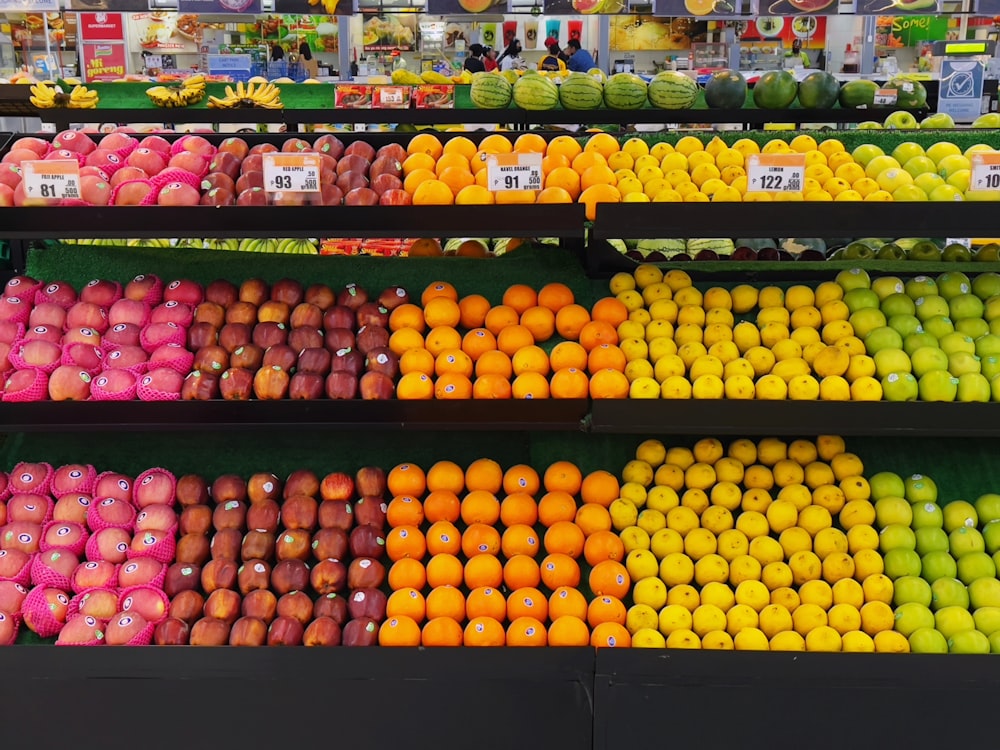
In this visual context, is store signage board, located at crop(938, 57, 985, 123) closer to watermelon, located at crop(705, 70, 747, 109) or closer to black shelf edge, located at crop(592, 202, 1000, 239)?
watermelon, located at crop(705, 70, 747, 109)

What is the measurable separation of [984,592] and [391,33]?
30.7 feet

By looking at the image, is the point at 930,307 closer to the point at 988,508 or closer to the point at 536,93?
the point at 988,508

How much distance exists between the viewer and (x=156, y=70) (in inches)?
398

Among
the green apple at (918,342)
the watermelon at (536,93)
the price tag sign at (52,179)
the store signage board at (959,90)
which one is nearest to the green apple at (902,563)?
the green apple at (918,342)

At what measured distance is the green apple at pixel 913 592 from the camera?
228cm

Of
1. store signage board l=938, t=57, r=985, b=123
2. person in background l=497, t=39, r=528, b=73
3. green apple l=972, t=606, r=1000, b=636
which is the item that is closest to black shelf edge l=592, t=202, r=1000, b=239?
green apple l=972, t=606, r=1000, b=636

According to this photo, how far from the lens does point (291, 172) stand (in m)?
2.35

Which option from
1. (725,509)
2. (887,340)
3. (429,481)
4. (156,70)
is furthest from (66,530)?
(156,70)

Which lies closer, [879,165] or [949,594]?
[949,594]

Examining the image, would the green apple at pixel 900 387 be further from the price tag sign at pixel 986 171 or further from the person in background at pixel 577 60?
the person in background at pixel 577 60

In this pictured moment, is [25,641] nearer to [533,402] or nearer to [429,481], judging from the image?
[429,481]

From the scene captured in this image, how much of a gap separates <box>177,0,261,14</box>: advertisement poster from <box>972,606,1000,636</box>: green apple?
4491 mm

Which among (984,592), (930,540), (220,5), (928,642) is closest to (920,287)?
(930,540)

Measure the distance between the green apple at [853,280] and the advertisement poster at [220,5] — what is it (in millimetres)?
3662
